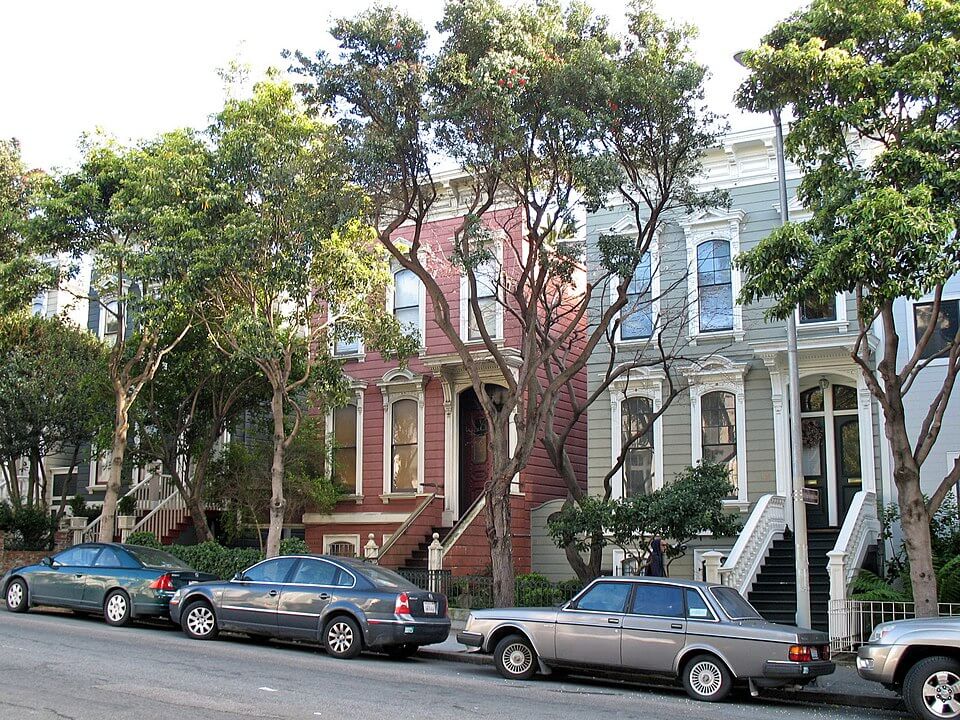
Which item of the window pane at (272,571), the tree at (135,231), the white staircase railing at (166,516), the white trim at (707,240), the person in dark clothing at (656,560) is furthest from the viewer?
the white staircase railing at (166,516)

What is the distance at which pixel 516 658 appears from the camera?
13078 mm

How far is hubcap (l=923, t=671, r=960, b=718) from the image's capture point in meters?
10.6

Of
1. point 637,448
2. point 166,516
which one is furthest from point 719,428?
point 166,516

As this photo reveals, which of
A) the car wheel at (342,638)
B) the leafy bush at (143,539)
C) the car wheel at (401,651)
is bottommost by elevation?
the car wheel at (401,651)

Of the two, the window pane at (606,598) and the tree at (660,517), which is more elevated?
the tree at (660,517)

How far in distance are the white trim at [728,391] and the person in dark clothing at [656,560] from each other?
3682 millimetres

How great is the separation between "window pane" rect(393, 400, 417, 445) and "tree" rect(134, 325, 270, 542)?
3.40 m

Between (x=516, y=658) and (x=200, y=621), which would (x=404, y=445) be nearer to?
(x=200, y=621)

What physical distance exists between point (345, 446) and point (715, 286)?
1067cm

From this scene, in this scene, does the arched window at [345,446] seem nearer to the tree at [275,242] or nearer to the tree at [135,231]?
the tree at [135,231]

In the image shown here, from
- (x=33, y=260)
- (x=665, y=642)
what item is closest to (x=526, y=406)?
(x=665, y=642)

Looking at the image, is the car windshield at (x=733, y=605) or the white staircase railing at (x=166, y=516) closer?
the car windshield at (x=733, y=605)

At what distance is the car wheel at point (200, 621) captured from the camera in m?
15.5

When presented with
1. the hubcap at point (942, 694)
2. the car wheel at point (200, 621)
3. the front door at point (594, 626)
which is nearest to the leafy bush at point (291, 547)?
the car wheel at point (200, 621)
